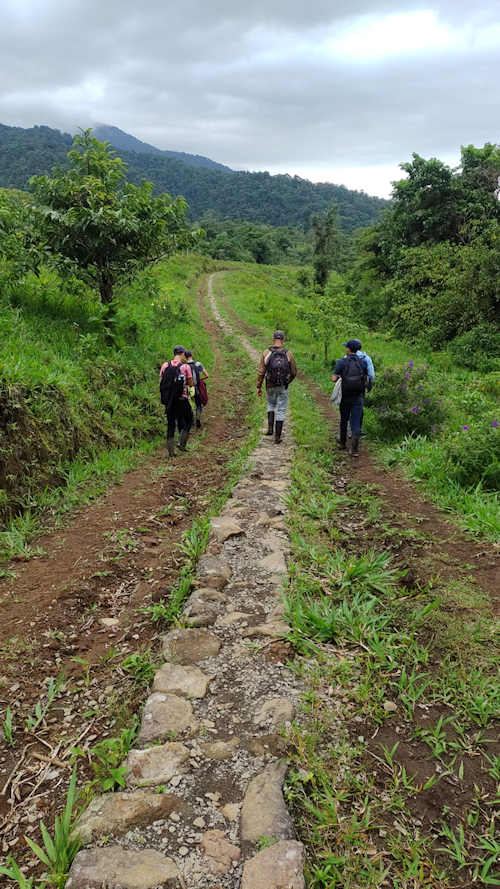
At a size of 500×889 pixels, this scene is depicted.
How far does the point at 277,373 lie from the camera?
788 cm

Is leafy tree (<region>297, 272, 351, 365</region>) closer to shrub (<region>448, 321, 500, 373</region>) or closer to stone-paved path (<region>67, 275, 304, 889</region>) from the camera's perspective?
shrub (<region>448, 321, 500, 373</region>)

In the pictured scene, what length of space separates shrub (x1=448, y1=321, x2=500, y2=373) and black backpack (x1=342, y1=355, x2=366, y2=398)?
8.41 meters

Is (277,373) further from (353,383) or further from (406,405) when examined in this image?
(406,405)

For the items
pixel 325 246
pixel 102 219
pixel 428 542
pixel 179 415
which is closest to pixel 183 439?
pixel 179 415

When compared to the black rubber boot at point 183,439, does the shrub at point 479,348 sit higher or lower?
higher

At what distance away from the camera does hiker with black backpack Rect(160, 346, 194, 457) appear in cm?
786

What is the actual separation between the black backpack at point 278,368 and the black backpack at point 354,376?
929 millimetres

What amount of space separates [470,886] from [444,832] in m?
0.21

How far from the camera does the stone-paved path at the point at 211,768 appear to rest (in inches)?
81.4

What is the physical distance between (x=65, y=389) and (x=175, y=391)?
1.72 m

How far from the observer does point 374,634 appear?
3562mm

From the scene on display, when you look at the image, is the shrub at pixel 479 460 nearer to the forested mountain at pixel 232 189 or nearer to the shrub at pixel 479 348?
the shrub at pixel 479 348

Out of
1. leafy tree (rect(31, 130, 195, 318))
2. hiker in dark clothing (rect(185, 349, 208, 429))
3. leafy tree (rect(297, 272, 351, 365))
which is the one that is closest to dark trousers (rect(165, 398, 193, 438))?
hiker in dark clothing (rect(185, 349, 208, 429))

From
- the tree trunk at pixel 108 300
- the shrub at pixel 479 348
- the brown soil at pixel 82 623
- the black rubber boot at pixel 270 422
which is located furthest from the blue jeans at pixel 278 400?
the shrub at pixel 479 348
